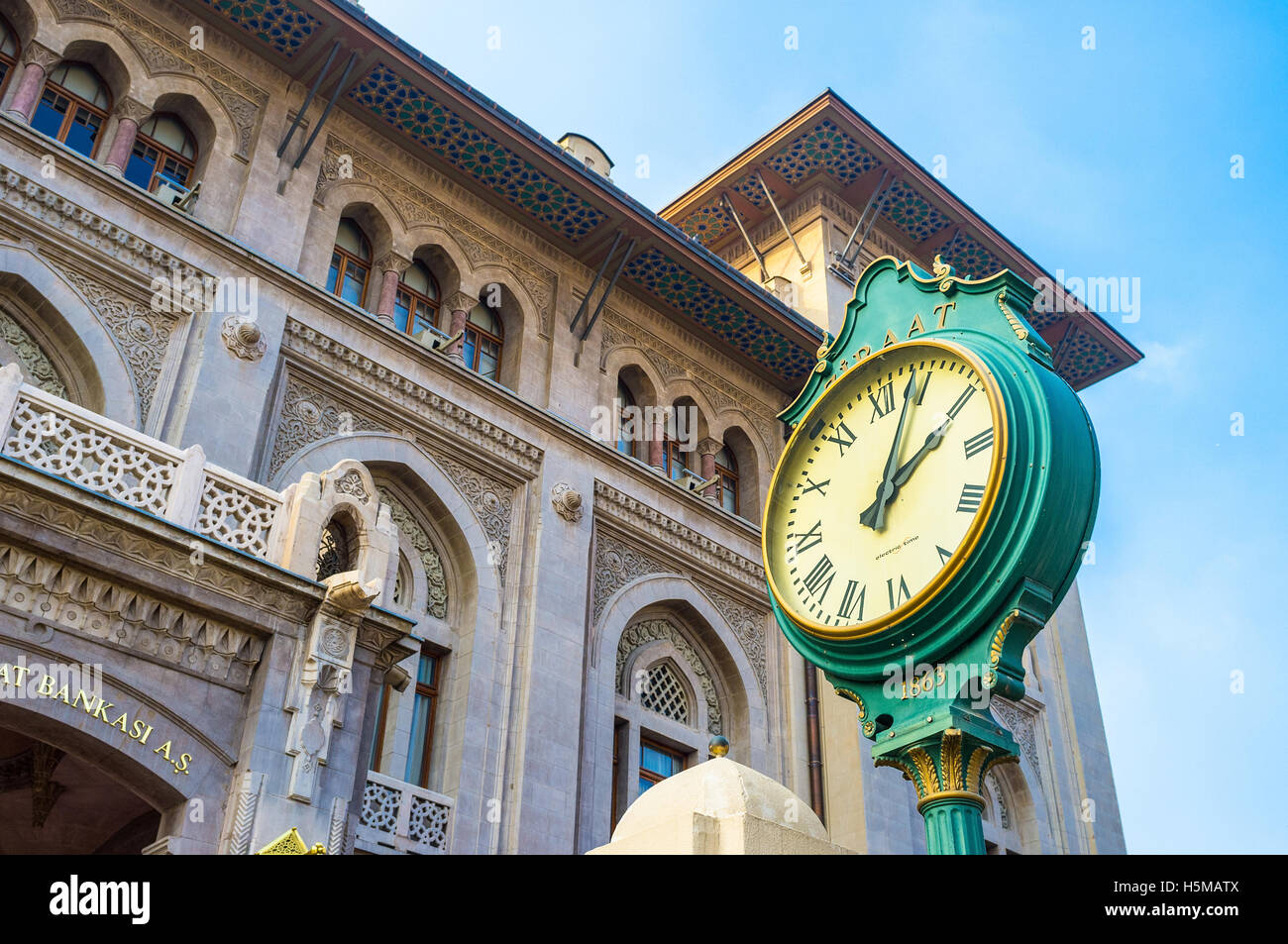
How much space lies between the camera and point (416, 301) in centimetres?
1497

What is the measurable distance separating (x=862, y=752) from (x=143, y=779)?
36.2ft

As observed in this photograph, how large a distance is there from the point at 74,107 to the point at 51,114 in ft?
0.96

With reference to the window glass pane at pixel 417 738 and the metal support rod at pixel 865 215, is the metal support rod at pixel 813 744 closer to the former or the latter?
the window glass pane at pixel 417 738

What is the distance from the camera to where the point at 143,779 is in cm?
712

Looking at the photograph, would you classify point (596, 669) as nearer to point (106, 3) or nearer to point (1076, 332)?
point (106, 3)

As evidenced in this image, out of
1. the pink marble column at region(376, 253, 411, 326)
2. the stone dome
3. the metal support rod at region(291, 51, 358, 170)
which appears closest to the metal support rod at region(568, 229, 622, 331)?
the pink marble column at region(376, 253, 411, 326)

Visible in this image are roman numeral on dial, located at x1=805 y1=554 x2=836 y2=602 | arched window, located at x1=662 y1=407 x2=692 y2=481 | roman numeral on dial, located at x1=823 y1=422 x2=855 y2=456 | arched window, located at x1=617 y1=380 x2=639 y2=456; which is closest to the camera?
roman numeral on dial, located at x1=805 y1=554 x2=836 y2=602

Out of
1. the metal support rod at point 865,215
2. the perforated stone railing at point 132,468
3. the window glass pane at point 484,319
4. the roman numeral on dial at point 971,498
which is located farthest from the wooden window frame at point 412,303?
the roman numeral on dial at point 971,498

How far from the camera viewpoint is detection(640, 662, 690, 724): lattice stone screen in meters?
15.2

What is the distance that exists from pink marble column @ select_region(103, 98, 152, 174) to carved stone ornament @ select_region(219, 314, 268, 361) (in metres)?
1.86

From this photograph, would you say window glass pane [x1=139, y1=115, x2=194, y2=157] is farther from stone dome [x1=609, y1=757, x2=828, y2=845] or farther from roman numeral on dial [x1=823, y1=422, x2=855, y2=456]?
stone dome [x1=609, y1=757, x2=828, y2=845]

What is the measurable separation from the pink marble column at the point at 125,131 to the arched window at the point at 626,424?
6812 millimetres

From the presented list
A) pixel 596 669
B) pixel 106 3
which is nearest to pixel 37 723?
pixel 596 669

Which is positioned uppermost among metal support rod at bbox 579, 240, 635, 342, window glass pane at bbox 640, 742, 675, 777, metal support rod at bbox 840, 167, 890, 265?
metal support rod at bbox 840, 167, 890, 265
